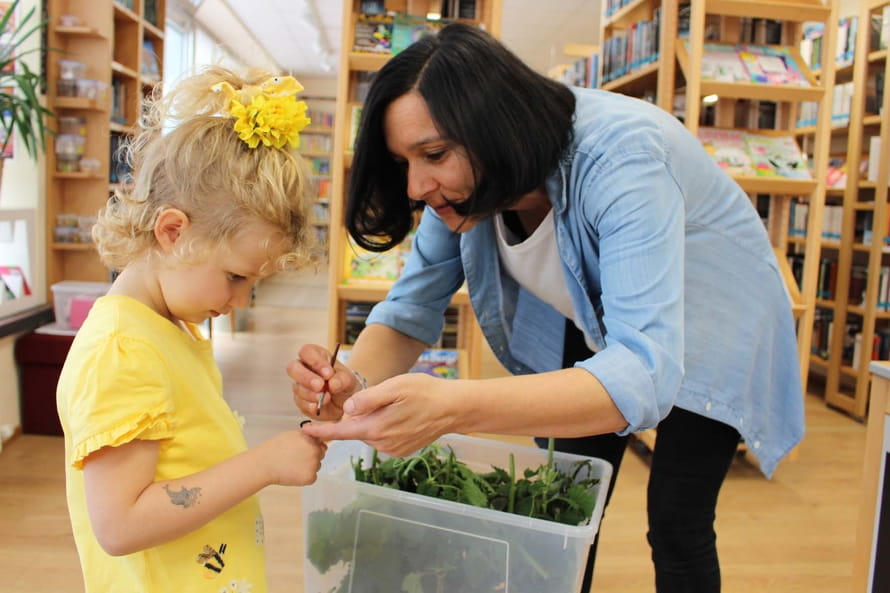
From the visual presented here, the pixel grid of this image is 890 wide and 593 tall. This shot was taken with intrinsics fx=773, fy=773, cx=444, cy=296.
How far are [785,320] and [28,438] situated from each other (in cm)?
341

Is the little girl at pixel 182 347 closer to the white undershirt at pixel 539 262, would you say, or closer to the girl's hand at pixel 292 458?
the girl's hand at pixel 292 458

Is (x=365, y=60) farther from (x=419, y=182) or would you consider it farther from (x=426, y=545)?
(x=426, y=545)

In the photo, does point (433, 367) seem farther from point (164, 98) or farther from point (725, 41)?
point (164, 98)

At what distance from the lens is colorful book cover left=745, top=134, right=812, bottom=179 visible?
11.3 feet

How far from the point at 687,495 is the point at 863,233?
4.26m

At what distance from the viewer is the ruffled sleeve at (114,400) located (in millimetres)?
934

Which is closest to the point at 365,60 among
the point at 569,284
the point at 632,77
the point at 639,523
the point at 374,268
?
the point at 374,268

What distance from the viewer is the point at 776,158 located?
3475 mm

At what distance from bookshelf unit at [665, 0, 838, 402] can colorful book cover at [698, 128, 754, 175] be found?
0.27 ft

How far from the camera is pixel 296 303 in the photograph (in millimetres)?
8273

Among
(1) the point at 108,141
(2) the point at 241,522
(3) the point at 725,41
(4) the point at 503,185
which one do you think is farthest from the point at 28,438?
(3) the point at 725,41

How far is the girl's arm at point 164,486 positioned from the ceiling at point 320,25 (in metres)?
6.49

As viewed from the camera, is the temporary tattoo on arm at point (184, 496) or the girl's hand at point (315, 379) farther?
the girl's hand at point (315, 379)

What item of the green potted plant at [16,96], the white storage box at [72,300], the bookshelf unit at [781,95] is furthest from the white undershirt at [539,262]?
the white storage box at [72,300]
